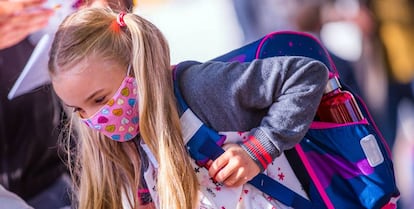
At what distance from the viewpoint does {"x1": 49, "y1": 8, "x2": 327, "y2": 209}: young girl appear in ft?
3.75

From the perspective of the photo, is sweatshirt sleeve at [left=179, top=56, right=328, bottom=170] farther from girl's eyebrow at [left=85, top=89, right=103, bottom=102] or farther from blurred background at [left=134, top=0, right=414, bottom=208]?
blurred background at [left=134, top=0, right=414, bottom=208]

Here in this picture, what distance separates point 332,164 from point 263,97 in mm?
175

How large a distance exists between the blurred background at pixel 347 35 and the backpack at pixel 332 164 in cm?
41

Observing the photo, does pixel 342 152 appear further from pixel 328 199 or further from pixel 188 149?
pixel 188 149

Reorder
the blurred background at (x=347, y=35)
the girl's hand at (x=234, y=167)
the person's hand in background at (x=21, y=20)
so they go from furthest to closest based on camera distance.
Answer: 1. the blurred background at (x=347, y=35)
2. the person's hand in background at (x=21, y=20)
3. the girl's hand at (x=234, y=167)

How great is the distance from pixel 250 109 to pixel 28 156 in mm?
584

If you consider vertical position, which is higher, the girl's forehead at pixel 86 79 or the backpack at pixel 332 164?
the girl's forehead at pixel 86 79

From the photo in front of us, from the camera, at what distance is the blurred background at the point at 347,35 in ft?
5.28

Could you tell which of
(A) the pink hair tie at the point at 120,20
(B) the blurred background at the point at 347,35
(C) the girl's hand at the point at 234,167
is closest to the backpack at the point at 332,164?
(C) the girl's hand at the point at 234,167

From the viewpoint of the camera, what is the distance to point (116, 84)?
1160 millimetres

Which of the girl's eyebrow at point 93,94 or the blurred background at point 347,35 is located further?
the blurred background at point 347,35

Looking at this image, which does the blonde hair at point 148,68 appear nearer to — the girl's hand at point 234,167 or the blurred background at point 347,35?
the girl's hand at point 234,167

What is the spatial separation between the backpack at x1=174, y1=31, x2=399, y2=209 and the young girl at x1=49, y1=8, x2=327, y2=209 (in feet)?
0.07

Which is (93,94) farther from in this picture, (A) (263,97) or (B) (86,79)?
(A) (263,97)
